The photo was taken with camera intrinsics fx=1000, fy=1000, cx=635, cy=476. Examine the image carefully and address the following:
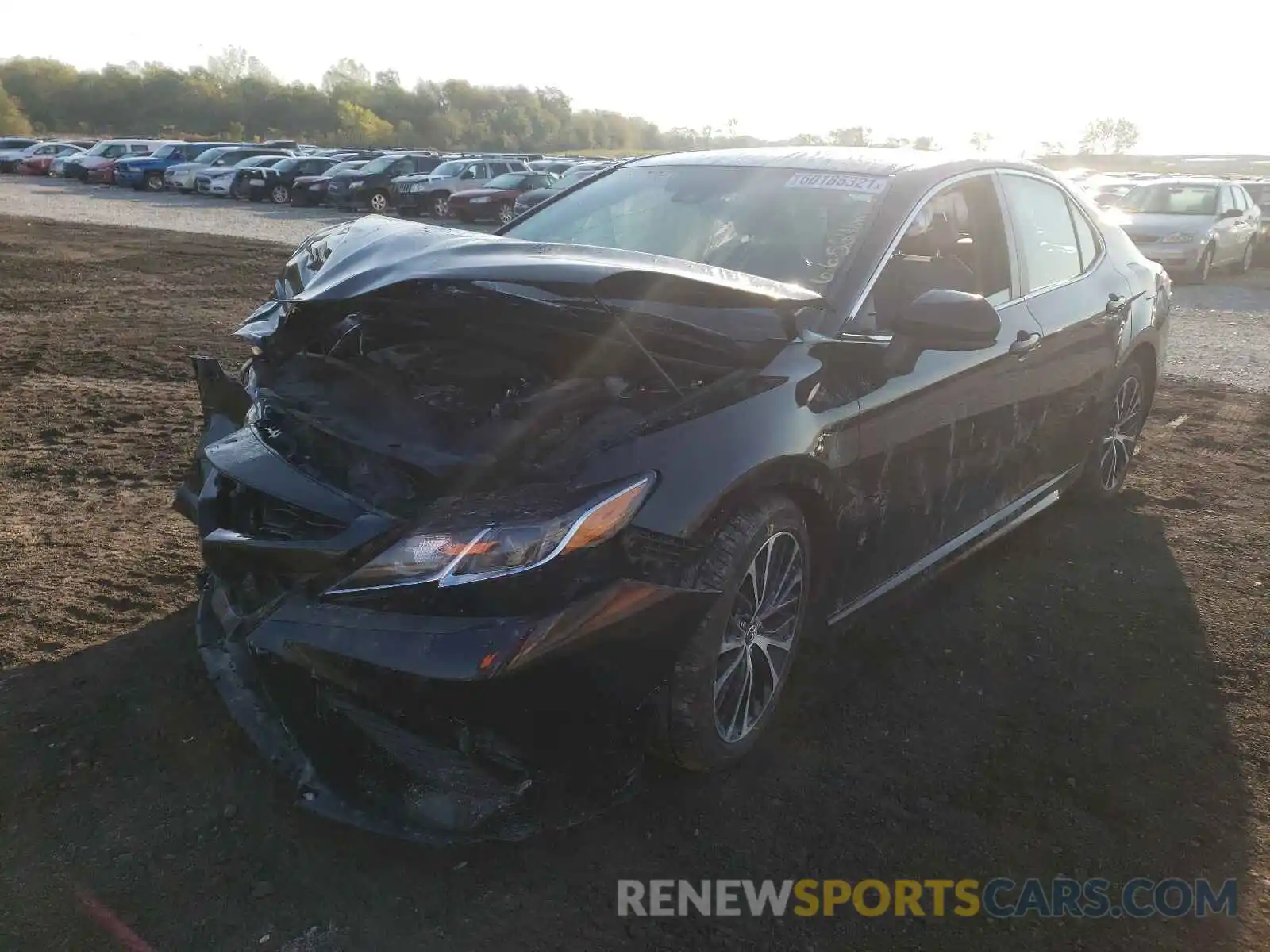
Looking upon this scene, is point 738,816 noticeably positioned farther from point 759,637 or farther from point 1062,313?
point 1062,313

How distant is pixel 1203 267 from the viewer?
622 inches

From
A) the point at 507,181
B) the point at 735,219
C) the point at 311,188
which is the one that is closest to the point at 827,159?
the point at 735,219

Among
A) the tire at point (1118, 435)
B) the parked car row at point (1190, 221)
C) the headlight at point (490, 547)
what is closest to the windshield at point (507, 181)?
the parked car row at point (1190, 221)

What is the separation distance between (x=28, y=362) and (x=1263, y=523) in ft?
26.5

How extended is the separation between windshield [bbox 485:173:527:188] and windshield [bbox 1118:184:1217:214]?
13505 mm

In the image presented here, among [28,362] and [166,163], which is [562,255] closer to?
[28,362]

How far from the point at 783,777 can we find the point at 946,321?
1439mm

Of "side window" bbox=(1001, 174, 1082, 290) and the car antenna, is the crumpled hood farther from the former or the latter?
"side window" bbox=(1001, 174, 1082, 290)

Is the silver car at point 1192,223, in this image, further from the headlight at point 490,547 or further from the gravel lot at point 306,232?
the headlight at point 490,547

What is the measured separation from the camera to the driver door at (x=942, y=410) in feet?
10.5

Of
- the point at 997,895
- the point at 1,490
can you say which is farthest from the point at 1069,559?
the point at 1,490

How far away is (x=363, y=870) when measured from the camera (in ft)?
8.09

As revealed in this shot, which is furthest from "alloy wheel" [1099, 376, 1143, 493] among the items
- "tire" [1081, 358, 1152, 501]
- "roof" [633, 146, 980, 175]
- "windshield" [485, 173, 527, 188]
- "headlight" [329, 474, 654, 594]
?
"windshield" [485, 173, 527, 188]

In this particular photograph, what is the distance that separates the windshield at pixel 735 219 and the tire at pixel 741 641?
3.09 feet
